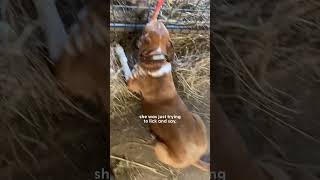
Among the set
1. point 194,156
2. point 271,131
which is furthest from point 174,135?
point 271,131

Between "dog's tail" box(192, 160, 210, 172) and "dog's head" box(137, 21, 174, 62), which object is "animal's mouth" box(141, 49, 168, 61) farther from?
"dog's tail" box(192, 160, 210, 172)

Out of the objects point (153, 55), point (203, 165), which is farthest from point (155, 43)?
point (203, 165)

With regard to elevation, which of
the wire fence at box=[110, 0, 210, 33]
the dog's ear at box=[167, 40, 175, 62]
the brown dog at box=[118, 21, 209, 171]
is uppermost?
the wire fence at box=[110, 0, 210, 33]

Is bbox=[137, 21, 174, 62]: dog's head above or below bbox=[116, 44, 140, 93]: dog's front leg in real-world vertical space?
above

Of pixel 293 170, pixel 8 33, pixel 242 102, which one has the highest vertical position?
pixel 8 33

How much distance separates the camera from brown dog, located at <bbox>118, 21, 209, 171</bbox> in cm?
85

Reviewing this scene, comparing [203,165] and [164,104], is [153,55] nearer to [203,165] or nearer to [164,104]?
[164,104]

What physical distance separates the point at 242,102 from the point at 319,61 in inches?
5.8

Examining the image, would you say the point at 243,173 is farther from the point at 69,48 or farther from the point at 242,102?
the point at 69,48

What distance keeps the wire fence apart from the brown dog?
0.6 inches

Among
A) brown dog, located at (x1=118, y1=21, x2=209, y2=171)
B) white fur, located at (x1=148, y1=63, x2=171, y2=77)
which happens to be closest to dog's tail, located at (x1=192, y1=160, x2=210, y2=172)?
brown dog, located at (x1=118, y1=21, x2=209, y2=171)

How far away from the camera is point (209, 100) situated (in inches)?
33.9

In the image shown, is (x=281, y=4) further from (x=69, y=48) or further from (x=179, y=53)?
(x=69, y=48)

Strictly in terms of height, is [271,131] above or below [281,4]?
below
